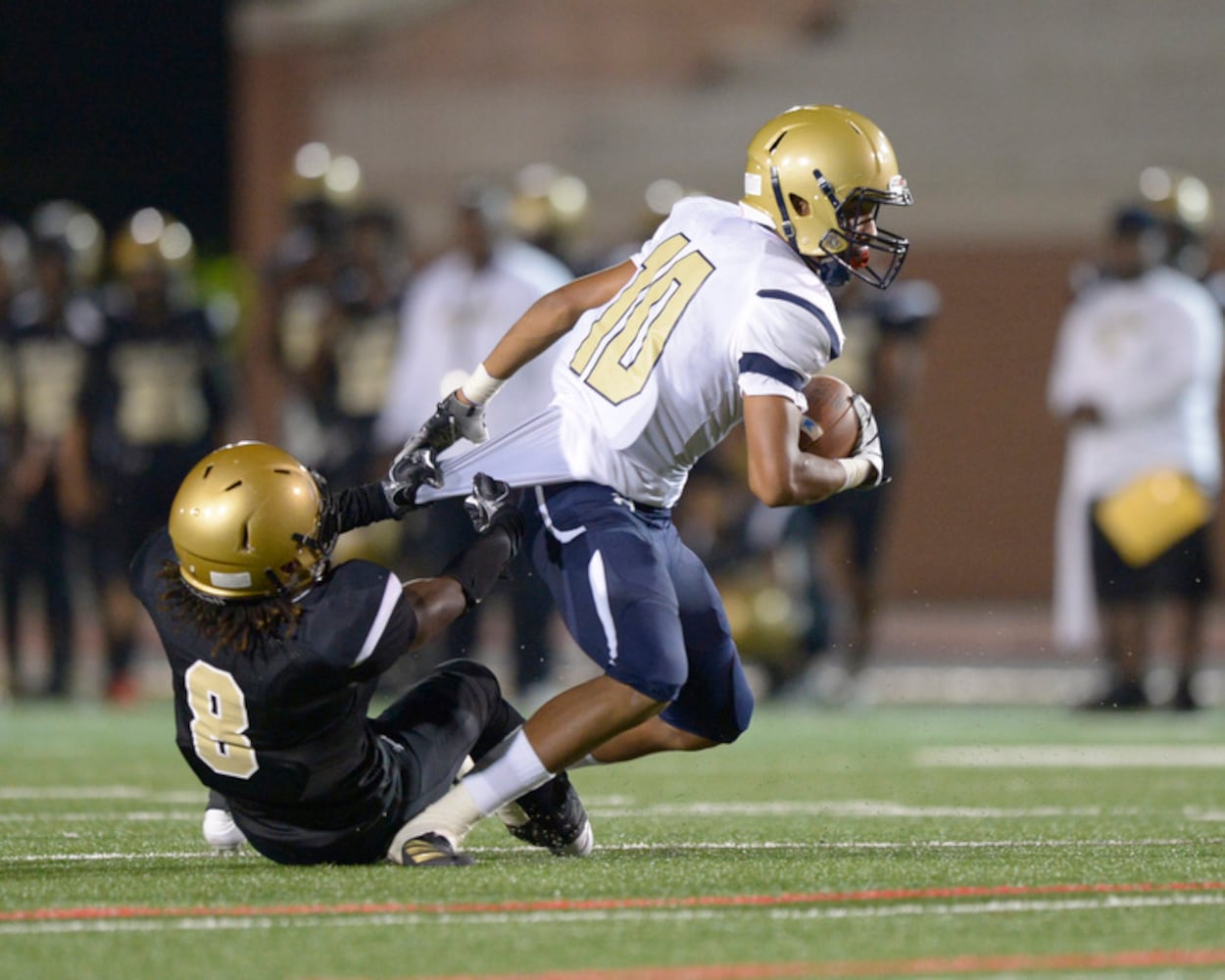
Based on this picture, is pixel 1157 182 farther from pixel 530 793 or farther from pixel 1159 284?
pixel 530 793

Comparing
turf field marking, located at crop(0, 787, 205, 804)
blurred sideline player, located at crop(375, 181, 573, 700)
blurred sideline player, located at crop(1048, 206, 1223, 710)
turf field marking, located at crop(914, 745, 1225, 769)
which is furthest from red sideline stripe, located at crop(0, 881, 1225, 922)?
blurred sideline player, located at crop(1048, 206, 1223, 710)

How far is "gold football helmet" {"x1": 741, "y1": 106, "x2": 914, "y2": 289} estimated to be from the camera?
15.4ft

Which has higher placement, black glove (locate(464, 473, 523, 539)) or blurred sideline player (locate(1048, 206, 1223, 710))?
black glove (locate(464, 473, 523, 539))

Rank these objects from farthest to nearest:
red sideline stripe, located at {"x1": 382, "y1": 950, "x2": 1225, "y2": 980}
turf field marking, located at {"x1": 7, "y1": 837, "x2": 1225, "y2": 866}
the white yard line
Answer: turf field marking, located at {"x1": 7, "y1": 837, "x2": 1225, "y2": 866}
the white yard line
red sideline stripe, located at {"x1": 382, "y1": 950, "x2": 1225, "y2": 980}

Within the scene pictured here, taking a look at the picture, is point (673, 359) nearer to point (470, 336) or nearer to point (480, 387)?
point (480, 387)

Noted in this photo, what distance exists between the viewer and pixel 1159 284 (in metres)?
9.36

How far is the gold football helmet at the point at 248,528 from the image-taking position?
4.17 meters

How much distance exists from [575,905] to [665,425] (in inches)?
45.4

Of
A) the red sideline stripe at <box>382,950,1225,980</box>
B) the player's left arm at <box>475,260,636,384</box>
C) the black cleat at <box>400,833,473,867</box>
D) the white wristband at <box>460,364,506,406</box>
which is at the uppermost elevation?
the player's left arm at <box>475,260,636,384</box>

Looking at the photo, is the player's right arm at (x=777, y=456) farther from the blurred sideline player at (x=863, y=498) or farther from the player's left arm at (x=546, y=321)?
the blurred sideline player at (x=863, y=498)

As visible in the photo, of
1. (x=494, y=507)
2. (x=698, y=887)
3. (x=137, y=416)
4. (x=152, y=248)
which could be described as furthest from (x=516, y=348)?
(x=152, y=248)

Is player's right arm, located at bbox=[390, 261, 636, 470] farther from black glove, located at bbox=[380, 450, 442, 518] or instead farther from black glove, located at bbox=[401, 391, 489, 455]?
black glove, located at bbox=[380, 450, 442, 518]

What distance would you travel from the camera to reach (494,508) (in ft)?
15.4

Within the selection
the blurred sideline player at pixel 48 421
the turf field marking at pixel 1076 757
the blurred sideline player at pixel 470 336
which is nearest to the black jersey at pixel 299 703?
the turf field marking at pixel 1076 757
